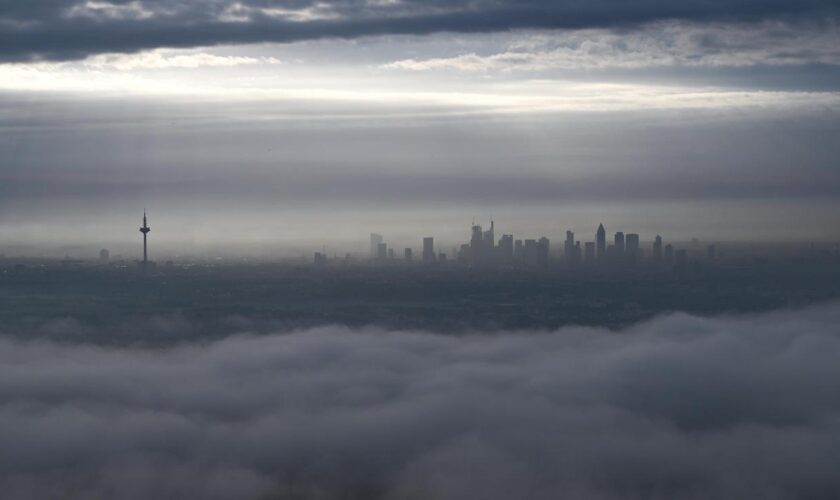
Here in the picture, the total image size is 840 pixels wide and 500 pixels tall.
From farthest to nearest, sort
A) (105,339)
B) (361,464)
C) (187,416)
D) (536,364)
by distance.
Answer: (105,339) → (536,364) → (187,416) → (361,464)

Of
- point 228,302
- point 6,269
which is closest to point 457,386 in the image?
point 228,302

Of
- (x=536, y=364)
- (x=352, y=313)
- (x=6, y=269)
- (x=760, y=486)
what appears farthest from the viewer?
(x=6, y=269)

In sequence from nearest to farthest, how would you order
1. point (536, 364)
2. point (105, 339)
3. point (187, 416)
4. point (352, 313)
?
1. point (187, 416)
2. point (536, 364)
3. point (105, 339)
4. point (352, 313)

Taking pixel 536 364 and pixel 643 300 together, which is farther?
pixel 643 300

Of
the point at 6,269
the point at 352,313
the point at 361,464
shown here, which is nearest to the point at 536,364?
the point at 352,313

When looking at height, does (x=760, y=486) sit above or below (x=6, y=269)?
below

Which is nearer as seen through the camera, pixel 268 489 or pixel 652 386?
pixel 268 489

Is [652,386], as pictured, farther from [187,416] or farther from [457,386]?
[187,416]

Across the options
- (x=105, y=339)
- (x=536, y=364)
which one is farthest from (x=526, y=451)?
(x=105, y=339)

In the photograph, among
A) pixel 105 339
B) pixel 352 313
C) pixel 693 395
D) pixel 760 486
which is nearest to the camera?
pixel 760 486

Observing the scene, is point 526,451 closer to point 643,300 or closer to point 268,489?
point 268,489
